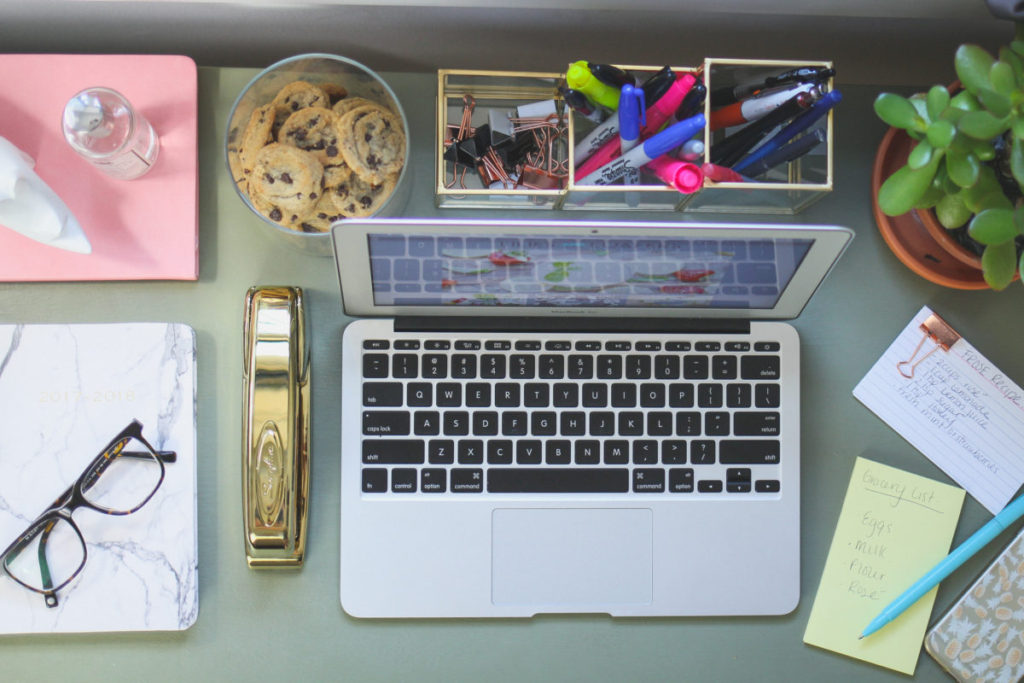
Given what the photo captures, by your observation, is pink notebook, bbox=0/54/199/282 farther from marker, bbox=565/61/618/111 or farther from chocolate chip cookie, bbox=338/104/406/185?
marker, bbox=565/61/618/111

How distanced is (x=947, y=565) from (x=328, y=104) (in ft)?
2.24

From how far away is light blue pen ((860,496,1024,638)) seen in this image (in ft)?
2.32

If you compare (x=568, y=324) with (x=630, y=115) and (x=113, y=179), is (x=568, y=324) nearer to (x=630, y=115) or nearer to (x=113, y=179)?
(x=630, y=115)

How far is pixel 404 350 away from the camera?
697 mm

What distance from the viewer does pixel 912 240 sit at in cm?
73

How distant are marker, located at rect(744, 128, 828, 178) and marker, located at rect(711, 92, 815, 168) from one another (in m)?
0.02

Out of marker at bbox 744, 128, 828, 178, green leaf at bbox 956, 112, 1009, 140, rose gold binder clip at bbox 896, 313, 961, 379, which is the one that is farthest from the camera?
rose gold binder clip at bbox 896, 313, 961, 379

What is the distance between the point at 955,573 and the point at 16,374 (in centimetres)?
87

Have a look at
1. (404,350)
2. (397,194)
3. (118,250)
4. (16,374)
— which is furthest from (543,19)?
(16,374)

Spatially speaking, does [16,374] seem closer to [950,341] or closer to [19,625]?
[19,625]

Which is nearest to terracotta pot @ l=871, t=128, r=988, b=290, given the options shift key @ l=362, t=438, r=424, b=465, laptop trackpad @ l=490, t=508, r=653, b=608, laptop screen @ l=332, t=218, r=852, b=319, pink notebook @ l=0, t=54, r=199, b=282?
laptop screen @ l=332, t=218, r=852, b=319

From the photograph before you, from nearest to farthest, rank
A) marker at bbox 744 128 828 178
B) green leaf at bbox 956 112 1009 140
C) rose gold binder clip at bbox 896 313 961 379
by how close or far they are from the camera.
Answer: green leaf at bbox 956 112 1009 140 → marker at bbox 744 128 828 178 → rose gold binder clip at bbox 896 313 961 379

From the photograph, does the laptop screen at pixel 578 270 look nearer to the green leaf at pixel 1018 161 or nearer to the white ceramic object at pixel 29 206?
the green leaf at pixel 1018 161

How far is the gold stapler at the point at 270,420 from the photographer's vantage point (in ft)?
2.17
